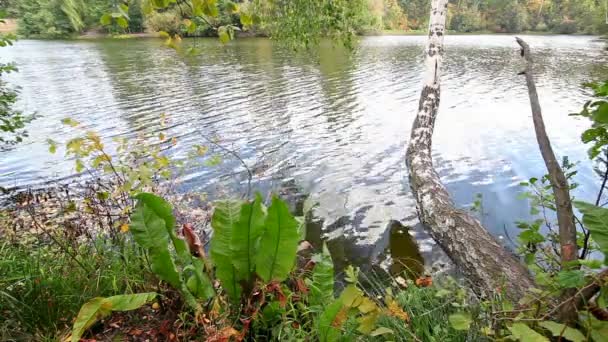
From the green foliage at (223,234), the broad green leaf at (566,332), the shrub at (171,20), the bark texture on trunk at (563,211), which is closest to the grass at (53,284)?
the green foliage at (223,234)

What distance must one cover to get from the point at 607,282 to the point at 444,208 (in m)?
3.09

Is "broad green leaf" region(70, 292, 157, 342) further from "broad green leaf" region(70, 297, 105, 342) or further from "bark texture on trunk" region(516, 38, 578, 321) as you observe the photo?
"bark texture on trunk" region(516, 38, 578, 321)

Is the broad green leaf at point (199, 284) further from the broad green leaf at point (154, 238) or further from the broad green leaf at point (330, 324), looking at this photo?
the broad green leaf at point (330, 324)

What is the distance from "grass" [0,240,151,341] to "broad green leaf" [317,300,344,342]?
1.51 m

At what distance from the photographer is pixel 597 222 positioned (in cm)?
124

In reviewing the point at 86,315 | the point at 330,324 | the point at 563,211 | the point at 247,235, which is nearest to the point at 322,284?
the point at 330,324

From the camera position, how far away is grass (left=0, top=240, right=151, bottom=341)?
2.44 m

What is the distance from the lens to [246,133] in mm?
10180

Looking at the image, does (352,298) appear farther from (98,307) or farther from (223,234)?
(98,307)

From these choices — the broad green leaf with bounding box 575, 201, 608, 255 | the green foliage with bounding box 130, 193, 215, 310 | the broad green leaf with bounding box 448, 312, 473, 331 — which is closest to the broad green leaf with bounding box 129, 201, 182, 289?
the green foliage with bounding box 130, 193, 215, 310

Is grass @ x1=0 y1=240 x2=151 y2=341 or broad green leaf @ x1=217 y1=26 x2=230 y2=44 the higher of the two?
broad green leaf @ x1=217 y1=26 x2=230 y2=44

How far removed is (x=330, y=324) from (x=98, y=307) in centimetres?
132

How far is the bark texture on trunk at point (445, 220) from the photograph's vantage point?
118 inches

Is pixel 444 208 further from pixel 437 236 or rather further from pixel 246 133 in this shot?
pixel 246 133
